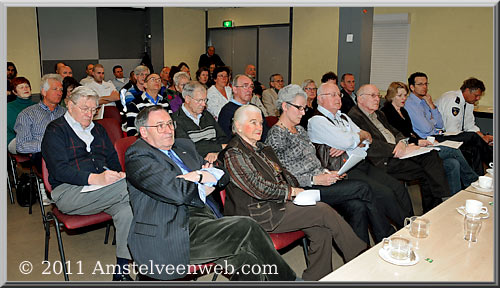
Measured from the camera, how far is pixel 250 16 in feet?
31.6

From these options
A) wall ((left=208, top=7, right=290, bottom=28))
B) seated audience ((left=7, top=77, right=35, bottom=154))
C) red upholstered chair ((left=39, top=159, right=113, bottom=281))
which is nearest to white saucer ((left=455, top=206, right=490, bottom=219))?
red upholstered chair ((left=39, top=159, right=113, bottom=281))

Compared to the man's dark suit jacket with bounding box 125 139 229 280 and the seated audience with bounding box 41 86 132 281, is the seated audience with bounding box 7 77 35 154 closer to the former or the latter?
the seated audience with bounding box 41 86 132 281

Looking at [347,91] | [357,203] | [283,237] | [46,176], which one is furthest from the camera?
[347,91]

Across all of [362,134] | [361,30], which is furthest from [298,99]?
[361,30]

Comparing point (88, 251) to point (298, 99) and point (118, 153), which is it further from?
point (298, 99)

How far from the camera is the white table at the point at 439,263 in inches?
63.0

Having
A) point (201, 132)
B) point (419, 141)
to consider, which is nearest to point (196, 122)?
point (201, 132)

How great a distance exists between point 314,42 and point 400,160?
4713 millimetres

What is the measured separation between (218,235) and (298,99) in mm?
1298

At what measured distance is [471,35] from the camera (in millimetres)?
6848

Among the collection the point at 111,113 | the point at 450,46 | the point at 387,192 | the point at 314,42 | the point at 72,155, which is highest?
the point at 314,42

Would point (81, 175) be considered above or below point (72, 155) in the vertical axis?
below

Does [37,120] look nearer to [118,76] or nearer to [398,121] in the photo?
[398,121]

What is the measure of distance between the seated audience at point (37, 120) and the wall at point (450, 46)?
6090 millimetres
